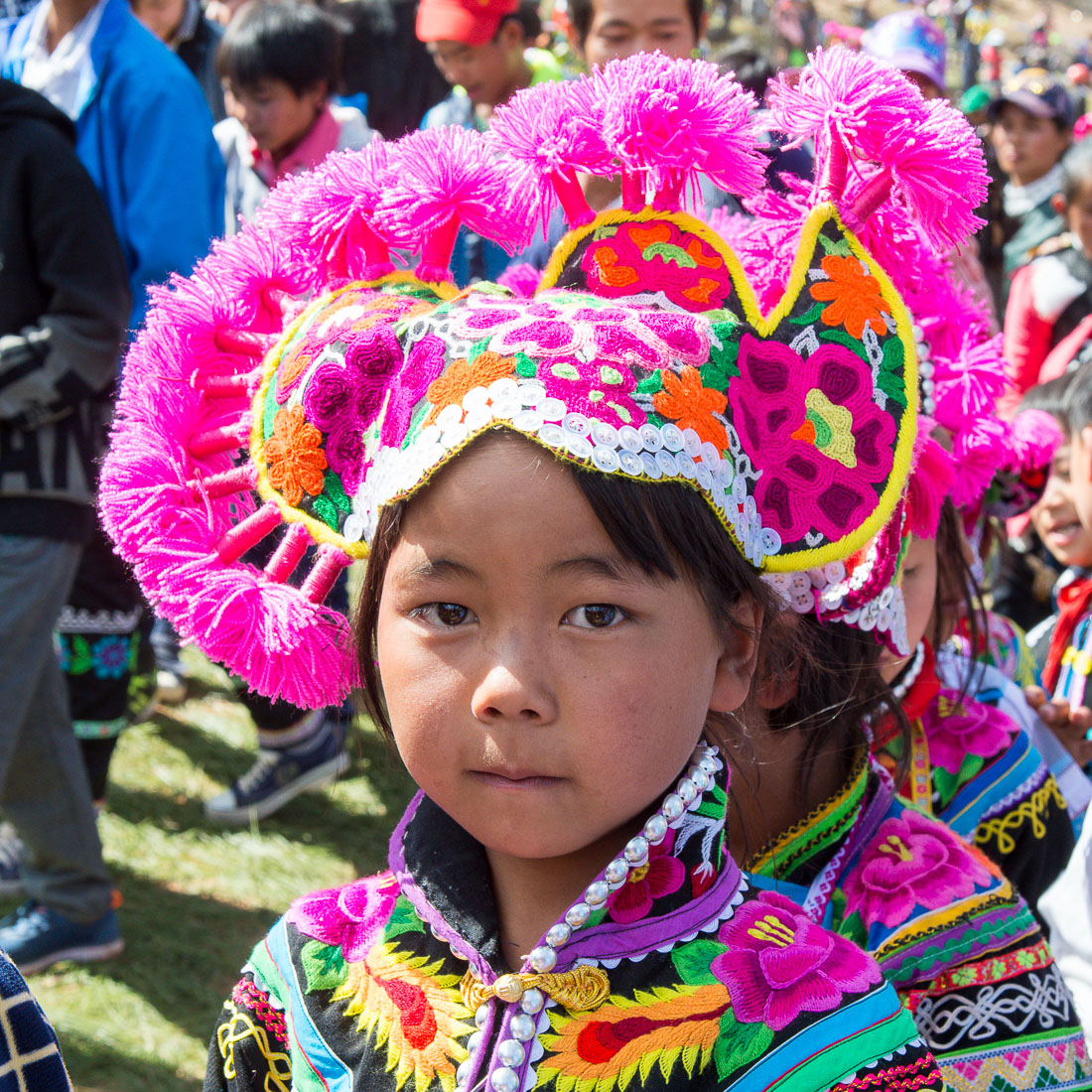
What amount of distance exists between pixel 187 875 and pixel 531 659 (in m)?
2.88

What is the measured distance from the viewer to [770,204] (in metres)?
1.64

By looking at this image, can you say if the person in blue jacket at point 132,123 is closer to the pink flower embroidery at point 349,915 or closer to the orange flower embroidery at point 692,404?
the pink flower embroidery at point 349,915

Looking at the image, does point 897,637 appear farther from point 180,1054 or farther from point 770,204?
point 180,1054

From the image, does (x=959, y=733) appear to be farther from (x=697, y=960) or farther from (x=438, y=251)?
(x=438, y=251)

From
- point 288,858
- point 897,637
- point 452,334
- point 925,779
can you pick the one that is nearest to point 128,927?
point 288,858

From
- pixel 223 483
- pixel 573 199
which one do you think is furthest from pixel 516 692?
pixel 573 199

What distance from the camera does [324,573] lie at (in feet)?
4.35

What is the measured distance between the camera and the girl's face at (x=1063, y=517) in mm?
2729

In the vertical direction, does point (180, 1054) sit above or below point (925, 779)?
below

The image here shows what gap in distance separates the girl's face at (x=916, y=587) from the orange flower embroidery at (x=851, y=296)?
1.83 ft

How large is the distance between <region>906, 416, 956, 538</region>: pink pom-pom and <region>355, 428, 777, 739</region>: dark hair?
48cm

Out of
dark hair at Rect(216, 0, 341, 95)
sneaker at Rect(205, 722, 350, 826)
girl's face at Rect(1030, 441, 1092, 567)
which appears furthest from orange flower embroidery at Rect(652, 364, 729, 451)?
dark hair at Rect(216, 0, 341, 95)

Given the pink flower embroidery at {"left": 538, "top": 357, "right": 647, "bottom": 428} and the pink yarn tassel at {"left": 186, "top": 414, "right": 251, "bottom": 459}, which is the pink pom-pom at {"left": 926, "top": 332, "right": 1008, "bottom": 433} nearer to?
the pink flower embroidery at {"left": 538, "top": 357, "right": 647, "bottom": 428}

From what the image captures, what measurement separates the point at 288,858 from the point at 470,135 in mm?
2777
